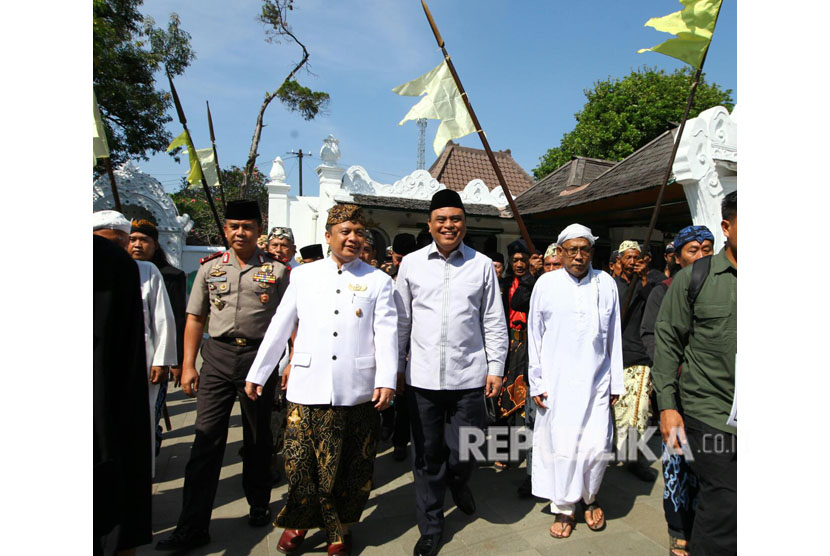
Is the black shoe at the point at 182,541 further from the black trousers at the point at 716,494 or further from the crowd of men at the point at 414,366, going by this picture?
the black trousers at the point at 716,494

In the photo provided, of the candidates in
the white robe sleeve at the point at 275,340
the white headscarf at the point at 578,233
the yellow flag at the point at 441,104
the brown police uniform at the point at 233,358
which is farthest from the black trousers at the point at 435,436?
the yellow flag at the point at 441,104

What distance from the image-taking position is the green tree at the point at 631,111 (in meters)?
19.3

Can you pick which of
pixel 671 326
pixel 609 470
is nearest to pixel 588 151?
pixel 609 470

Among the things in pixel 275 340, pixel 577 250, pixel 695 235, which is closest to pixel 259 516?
pixel 275 340

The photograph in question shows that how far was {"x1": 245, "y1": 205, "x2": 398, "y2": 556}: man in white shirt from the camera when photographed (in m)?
2.73

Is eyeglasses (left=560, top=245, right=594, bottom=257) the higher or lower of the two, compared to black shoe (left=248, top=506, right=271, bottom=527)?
higher

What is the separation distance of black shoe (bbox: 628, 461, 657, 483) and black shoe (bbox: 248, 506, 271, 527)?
2.94 metres

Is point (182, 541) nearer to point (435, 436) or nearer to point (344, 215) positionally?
point (435, 436)

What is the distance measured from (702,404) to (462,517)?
1833 millimetres

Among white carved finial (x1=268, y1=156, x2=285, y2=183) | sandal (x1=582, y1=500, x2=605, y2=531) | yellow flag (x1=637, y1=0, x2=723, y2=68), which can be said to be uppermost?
white carved finial (x1=268, y1=156, x2=285, y2=183)

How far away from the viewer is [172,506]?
3.44m

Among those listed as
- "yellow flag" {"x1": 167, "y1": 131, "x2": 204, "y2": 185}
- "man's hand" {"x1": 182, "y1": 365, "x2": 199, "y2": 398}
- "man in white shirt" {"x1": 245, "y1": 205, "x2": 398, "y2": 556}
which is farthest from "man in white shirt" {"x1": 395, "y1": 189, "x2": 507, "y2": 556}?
"yellow flag" {"x1": 167, "y1": 131, "x2": 204, "y2": 185}

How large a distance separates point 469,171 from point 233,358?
1740 cm

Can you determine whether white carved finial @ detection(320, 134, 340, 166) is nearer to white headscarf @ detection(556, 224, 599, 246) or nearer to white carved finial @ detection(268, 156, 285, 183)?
white carved finial @ detection(268, 156, 285, 183)
